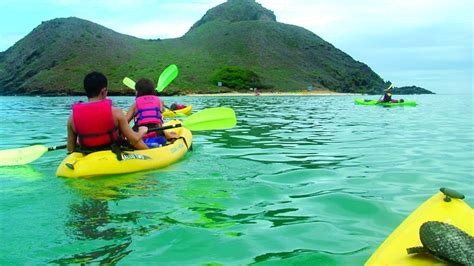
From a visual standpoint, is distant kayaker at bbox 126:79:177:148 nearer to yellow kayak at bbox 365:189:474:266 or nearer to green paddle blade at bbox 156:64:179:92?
green paddle blade at bbox 156:64:179:92

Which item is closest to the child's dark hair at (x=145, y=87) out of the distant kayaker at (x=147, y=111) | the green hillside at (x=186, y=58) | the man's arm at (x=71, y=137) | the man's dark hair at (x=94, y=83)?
the distant kayaker at (x=147, y=111)

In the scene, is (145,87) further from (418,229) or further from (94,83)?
(418,229)

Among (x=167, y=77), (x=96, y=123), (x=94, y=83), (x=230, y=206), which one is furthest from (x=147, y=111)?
(x=167, y=77)

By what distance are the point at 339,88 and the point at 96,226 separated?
103 m

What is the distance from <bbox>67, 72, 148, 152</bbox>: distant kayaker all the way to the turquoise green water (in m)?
0.50

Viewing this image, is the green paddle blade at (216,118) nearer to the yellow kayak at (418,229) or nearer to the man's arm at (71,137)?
the man's arm at (71,137)

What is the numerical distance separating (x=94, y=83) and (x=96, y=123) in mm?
544

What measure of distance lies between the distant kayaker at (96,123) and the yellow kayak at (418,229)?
3911 mm

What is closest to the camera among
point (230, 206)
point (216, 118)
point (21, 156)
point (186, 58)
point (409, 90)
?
point (230, 206)

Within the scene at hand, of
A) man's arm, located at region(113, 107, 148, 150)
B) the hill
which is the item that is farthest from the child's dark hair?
the hill

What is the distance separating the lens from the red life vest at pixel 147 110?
762 centimetres

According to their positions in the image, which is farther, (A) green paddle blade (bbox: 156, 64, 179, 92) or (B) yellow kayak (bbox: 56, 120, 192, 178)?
(A) green paddle blade (bbox: 156, 64, 179, 92)

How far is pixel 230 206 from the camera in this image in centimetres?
486

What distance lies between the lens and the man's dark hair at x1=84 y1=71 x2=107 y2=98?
573 centimetres
